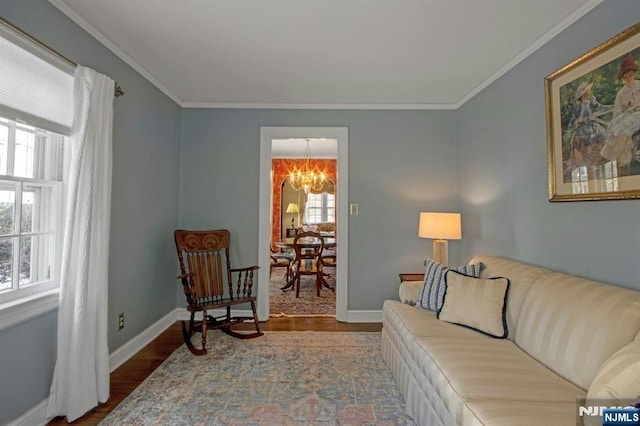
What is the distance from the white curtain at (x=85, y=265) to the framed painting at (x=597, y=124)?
9.87 feet

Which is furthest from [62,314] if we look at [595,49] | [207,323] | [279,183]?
[279,183]

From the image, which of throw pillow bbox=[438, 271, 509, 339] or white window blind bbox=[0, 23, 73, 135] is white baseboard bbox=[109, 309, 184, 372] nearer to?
white window blind bbox=[0, 23, 73, 135]

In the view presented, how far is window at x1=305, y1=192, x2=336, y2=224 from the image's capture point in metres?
8.10

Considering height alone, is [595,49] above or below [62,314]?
above

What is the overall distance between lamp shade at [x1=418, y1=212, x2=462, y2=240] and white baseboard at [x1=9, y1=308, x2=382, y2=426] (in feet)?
3.85

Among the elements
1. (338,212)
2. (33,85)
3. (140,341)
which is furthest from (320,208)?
(33,85)

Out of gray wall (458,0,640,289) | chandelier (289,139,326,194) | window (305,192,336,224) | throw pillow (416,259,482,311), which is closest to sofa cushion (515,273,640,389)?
gray wall (458,0,640,289)

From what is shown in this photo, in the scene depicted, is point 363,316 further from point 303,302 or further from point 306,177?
point 306,177

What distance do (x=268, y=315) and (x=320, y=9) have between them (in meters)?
A: 3.01

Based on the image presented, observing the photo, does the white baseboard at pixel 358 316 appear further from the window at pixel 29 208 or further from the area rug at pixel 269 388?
the window at pixel 29 208

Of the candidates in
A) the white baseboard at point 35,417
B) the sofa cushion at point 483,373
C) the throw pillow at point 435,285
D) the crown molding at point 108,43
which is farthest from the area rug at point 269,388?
the crown molding at point 108,43

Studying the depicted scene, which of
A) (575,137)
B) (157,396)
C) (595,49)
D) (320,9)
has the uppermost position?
(320,9)

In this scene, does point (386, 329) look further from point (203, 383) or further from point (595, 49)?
point (595, 49)

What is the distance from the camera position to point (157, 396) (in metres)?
2.04
